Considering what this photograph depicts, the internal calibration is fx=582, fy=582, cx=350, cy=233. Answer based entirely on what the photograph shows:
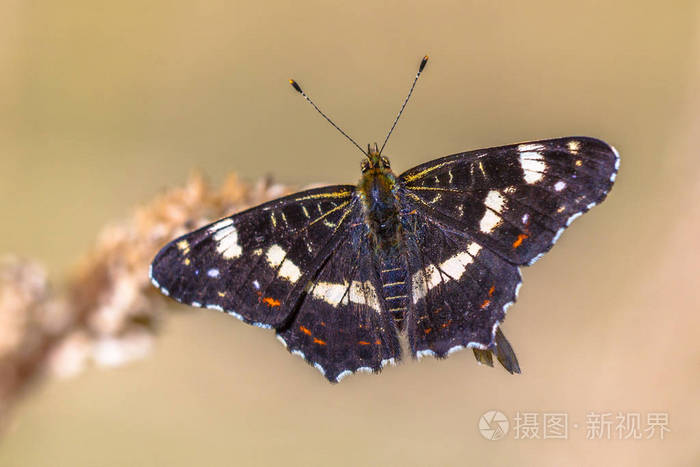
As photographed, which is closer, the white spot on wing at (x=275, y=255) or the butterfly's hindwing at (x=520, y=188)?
the butterfly's hindwing at (x=520, y=188)

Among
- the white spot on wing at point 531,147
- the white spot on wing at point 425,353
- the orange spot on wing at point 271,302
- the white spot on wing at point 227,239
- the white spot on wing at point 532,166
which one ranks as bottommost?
the white spot on wing at point 425,353

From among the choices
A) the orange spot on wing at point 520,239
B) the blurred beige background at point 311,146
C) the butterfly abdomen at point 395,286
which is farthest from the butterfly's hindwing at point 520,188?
the blurred beige background at point 311,146

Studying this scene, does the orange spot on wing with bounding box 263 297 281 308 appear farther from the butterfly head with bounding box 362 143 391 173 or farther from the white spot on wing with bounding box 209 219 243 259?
the butterfly head with bounding box 362 143 391 173

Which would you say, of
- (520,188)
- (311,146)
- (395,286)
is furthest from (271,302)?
(311,146)

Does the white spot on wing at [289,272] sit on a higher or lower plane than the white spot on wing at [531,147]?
lower

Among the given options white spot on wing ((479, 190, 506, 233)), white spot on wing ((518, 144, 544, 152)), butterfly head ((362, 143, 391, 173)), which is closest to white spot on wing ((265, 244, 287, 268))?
butterfly head ((362, 143, 391, 173))

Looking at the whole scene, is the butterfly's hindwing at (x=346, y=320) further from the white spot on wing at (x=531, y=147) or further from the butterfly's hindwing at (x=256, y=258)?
the white spot on wing at (x=531, y=147)
